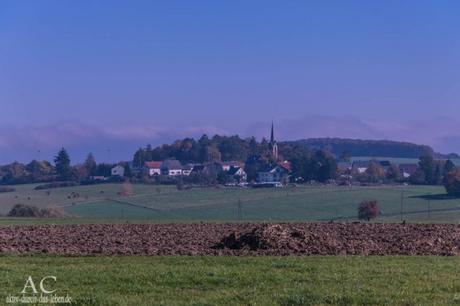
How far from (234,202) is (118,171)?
49695 millimetres

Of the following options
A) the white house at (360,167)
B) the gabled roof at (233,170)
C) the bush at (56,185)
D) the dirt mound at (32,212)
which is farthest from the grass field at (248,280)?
the white house at (360,167)

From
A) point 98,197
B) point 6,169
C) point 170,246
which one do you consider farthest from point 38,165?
point 170,246

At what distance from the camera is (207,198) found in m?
101

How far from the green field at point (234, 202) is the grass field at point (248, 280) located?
45462 mm

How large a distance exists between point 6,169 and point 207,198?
6552cm

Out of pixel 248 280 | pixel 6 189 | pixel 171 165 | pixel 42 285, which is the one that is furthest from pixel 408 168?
pixel 42 285

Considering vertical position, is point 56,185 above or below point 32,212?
above

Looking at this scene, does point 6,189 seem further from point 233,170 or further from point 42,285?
point 42,285

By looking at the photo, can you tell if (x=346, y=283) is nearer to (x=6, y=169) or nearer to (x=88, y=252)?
(x=88, y=252)

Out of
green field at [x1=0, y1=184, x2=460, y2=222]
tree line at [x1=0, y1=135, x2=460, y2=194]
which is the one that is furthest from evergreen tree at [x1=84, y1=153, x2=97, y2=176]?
green field at [x1=0, y1=184, x2=460, y2=222]

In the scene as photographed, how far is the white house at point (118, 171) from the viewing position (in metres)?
139

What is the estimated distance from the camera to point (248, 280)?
18156mm

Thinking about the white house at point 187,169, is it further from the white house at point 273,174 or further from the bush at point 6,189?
the bush at point 6,189

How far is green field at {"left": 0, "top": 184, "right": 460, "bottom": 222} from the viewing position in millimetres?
77250
